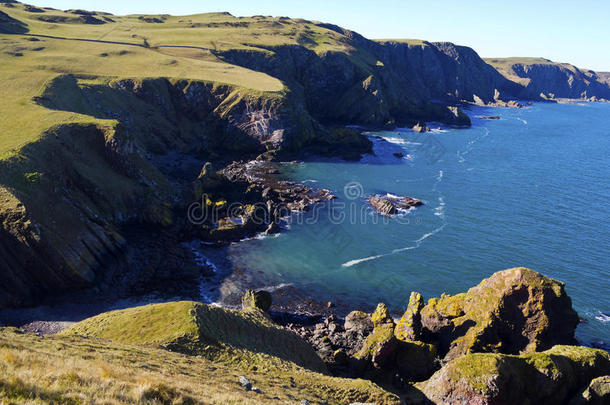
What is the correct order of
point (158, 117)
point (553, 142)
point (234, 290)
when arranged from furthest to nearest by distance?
point (553, 142) → point (158, 117) → point (234, 290)

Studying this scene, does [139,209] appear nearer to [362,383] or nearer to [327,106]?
[362,383]

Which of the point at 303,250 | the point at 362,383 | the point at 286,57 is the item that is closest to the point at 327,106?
the point at 286,57

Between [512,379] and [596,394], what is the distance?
6.30 m

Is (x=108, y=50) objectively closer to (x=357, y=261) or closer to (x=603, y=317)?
(x=357, y=261)

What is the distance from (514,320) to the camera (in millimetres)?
33938

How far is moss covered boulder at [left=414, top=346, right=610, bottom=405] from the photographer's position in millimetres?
23484

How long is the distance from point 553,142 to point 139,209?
146 meters

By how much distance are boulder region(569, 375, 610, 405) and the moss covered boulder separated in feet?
2.38

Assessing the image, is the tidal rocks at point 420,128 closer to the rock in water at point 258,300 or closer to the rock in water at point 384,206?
the rock in water at point 384,206

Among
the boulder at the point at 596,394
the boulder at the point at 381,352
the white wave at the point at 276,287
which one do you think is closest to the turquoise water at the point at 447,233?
the white wave at the point at 276,287

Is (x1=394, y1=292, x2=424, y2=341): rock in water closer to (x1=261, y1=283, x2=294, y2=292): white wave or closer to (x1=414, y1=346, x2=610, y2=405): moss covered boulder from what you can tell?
(x1=414, y1=346, x2=610, y2=405): moss covered boulder

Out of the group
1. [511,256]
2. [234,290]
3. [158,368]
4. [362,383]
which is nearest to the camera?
[158,368]

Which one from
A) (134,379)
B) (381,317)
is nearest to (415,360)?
(381,317)

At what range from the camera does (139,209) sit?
5806 cm
